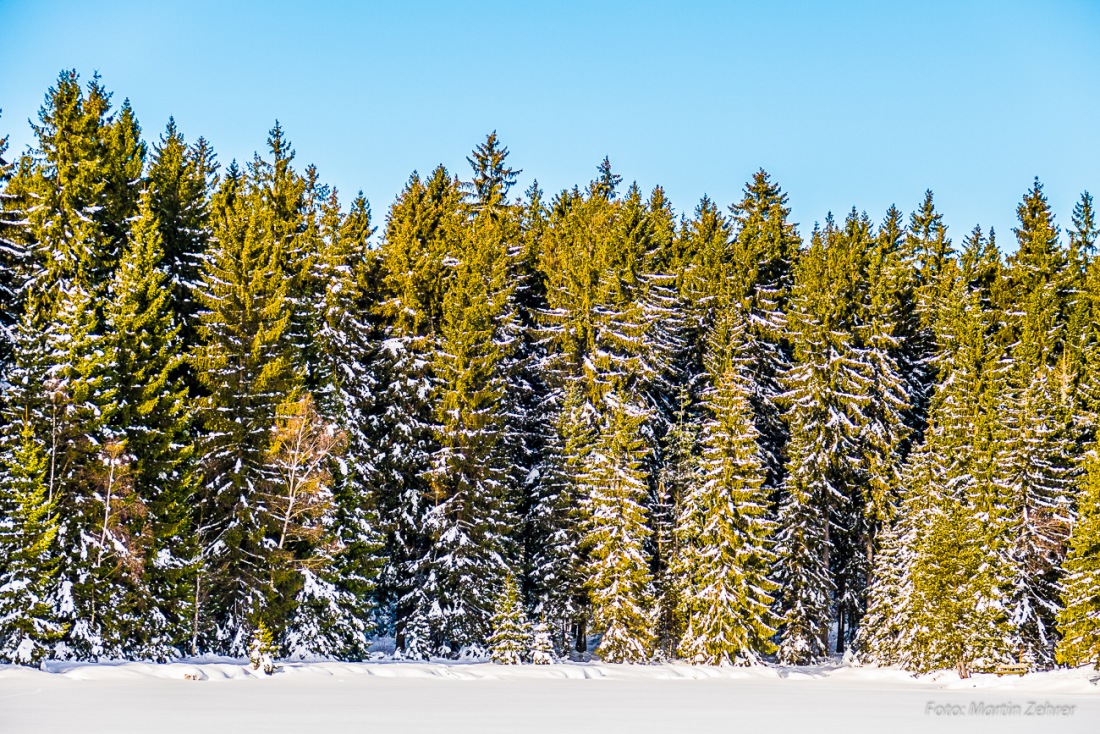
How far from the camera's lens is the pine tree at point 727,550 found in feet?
125

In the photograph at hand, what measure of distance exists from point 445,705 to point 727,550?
23.1 m

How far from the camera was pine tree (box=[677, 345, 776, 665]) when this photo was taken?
3816 cm

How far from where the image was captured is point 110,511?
101ft

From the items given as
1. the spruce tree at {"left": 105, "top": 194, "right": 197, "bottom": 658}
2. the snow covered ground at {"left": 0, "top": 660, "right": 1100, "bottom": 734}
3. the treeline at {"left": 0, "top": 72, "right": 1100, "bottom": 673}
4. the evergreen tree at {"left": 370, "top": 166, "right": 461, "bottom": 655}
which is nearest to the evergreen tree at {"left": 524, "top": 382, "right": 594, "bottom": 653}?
the treeline at {"left": 0, "top": 72, "right": 1100, "bottom": 673}

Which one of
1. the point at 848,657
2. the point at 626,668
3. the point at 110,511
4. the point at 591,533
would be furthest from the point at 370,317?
the point at 848,657

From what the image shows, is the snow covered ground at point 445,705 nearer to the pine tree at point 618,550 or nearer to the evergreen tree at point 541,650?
the evergreen tree at point 541,650

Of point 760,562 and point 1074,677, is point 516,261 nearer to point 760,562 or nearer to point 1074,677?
point 760,562

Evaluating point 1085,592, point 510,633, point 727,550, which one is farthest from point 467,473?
point 1085,592

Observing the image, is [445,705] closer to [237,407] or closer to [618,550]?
[237,407]

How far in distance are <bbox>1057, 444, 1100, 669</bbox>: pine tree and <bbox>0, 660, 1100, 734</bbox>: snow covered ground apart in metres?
6.80

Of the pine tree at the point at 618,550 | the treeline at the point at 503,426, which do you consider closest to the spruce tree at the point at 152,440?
the treeline at the point at 503,426

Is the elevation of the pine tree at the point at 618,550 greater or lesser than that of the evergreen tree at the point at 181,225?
lesser

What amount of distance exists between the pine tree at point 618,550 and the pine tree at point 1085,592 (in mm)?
13583

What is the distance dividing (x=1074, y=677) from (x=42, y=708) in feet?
89.2
